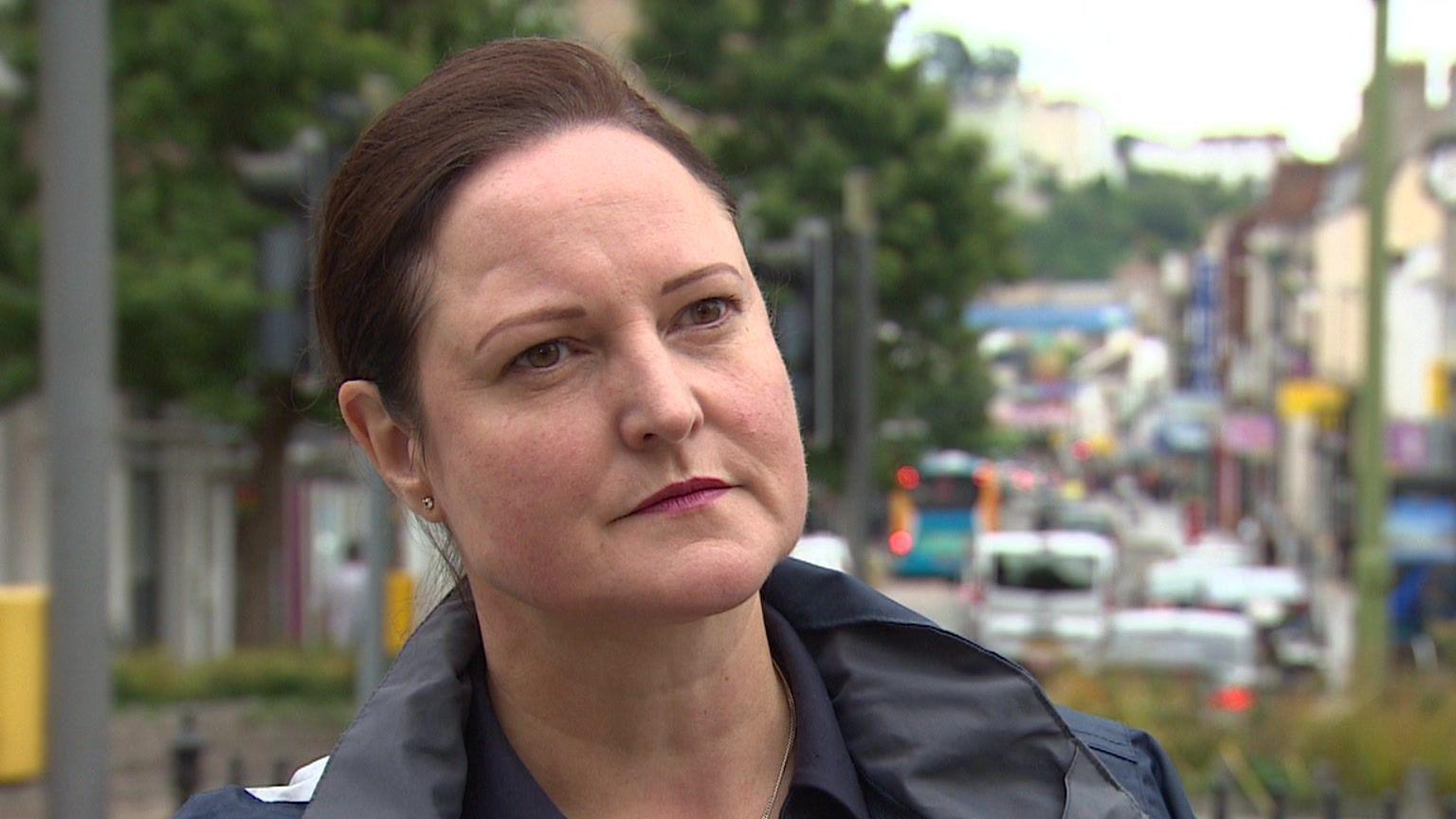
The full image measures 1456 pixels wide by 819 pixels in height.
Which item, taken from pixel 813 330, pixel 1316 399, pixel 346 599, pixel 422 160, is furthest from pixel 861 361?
pixel 1316 399

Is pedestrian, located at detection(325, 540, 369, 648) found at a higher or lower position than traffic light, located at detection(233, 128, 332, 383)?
lower

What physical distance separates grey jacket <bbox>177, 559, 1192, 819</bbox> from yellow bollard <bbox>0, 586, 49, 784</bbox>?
16.7 feet

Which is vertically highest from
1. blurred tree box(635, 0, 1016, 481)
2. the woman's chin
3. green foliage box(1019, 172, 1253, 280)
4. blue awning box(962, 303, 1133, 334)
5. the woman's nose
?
green foliage box(1019, 172, 1253, 280)

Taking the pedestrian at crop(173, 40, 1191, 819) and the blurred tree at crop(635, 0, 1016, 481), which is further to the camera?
the blurred tree at crop(635, 0, 1016, 481)

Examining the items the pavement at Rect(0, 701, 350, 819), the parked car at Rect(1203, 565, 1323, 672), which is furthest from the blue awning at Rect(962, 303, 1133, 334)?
the pavement at Rect(0, 701, 350, 819)

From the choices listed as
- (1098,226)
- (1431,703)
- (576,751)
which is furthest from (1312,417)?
(1098,226)

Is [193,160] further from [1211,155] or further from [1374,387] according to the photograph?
[1211,155]

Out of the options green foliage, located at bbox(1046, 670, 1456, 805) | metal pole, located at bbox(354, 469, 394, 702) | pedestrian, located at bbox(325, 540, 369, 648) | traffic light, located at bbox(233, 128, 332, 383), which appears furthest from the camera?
pedestrian, located at bbox(325, 540, 369, 648)

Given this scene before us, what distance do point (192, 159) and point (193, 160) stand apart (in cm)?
1

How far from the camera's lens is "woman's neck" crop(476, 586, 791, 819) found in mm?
1789

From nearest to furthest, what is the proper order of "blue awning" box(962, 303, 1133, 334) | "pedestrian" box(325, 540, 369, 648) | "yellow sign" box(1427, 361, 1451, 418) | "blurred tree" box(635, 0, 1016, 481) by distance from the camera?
1. "pedestrian" box(325, 540, 369, 648)
2. "blurred tree" box(635, 0, 1016, 481)
3. "yellow sign" box(1427, 361, 1451, 418)
4. "blue awning" box(962, 303, 1133, 334)

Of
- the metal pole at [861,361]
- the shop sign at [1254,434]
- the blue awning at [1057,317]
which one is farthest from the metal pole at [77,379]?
the blue awning at [1057,317]

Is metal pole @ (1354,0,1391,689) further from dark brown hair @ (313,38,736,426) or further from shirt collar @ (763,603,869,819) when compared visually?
dark brown hair @ (313,38,736,426)

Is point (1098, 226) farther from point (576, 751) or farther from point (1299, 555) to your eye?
point (576, 751)
